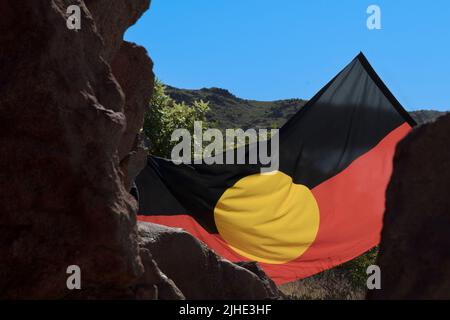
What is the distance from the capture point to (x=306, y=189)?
31.9 ft

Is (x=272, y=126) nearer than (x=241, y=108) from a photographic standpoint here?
Yes

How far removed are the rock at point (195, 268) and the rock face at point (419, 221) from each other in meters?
2.80

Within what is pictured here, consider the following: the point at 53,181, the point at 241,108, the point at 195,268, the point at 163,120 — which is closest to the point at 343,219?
the point at 195,268

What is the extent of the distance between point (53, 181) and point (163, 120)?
42.1ft

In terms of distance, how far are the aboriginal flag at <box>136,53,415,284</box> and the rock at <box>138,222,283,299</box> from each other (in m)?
3.14

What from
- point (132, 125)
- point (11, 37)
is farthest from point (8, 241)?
point (132, 125)

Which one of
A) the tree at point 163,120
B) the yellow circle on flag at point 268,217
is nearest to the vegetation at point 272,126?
the tree at point 163,120

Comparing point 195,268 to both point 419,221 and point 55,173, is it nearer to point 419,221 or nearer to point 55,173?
point 55,173

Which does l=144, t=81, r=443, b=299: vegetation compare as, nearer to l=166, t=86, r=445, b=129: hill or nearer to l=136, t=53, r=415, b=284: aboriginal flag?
l=136, t=53, r=415, b=284: aboriginal flag

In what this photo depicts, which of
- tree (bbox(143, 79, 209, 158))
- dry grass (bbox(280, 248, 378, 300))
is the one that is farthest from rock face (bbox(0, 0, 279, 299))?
tree (bbox(143, 79, 209, 158))

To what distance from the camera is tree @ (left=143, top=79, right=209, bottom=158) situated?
627 inches

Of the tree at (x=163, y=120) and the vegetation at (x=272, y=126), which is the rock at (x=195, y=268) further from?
the tree at (x=163, y=120)

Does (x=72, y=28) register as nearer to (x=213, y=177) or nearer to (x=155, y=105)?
(x=213, y=177)
